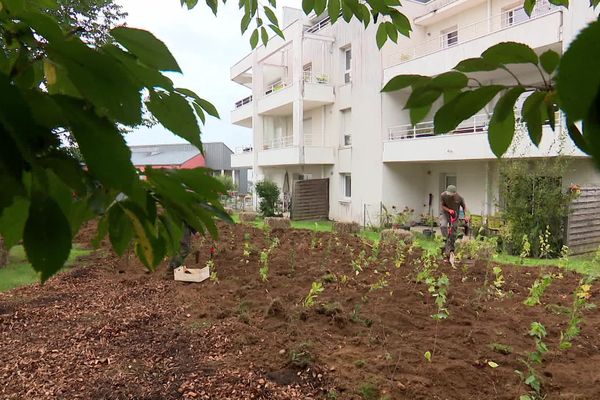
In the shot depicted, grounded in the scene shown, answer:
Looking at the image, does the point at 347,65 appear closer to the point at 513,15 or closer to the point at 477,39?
the point at 513,15

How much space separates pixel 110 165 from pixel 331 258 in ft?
26.7

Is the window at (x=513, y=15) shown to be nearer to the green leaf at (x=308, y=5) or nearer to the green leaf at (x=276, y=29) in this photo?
the green leaf at (x=276, y=29)

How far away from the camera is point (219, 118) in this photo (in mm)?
1177

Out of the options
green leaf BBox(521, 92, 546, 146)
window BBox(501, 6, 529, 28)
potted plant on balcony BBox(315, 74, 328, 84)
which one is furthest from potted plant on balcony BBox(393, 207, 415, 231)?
green leaf BBox(521, 92, 546, 146)

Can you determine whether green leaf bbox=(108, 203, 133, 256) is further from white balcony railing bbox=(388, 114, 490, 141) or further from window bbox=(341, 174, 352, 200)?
window bbox=(341, 174, 352, 200)

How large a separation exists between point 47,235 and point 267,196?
60.0 feet

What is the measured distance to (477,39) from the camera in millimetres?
11984

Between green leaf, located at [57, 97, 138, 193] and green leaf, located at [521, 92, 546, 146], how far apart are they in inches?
29.5

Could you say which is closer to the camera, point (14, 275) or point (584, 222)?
point (14, 275)

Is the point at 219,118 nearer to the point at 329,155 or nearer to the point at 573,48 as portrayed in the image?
the point at 573,48

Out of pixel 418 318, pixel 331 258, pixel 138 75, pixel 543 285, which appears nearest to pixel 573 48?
pixel 138 75

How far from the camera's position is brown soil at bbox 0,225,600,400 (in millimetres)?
3432

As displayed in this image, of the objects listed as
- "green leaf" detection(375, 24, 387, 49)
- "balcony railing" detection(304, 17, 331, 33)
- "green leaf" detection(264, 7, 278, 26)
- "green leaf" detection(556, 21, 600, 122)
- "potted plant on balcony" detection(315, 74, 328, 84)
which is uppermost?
"balcony railing" detection(304, 17, 331, 33)

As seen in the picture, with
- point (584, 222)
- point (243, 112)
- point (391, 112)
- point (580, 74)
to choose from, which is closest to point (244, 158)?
point (243, 112)
